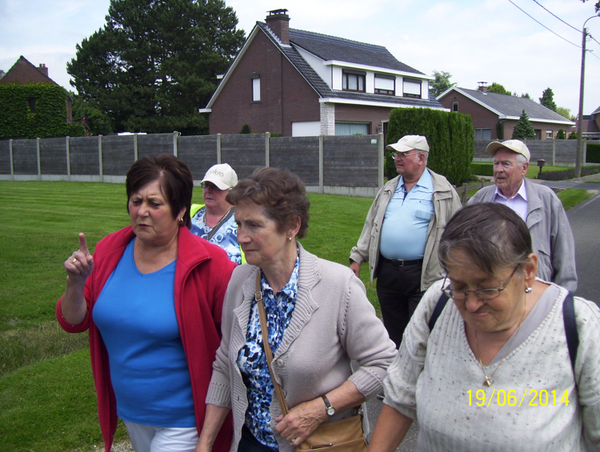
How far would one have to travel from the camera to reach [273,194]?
7.68 ft

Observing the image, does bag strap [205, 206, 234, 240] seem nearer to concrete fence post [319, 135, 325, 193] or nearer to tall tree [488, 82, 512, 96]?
concrete fence post [319, 135, 325, 193]

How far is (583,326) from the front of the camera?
166cm

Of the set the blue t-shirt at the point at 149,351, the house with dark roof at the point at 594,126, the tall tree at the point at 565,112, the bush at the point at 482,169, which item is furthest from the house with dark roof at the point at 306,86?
Answer: the tall tree at the point at 565,112

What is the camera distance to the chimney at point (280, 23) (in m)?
34.4

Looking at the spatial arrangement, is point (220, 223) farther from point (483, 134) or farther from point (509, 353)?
point (483, 134)

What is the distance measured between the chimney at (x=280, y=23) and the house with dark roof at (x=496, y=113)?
25921mm

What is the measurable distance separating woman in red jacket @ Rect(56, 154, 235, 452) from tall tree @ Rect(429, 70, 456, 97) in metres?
90.9

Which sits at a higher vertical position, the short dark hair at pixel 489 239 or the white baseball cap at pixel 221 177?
the white baseball cap at pixel 221 177

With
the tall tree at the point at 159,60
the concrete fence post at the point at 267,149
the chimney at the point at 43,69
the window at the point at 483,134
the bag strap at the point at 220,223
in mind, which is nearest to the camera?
the bag strap at the point at 220,223

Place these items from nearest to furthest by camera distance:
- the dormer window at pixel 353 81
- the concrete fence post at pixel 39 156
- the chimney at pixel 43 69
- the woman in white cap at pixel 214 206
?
1. the woman in white cap at pixel 214 206
2. the concrete fence post at pixel 39 156
3. the dormer window at pixel 353 81
4. the chimney at pixel 43 69

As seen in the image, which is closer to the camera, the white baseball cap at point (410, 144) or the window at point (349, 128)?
the white baseball cap at point (410, 144)

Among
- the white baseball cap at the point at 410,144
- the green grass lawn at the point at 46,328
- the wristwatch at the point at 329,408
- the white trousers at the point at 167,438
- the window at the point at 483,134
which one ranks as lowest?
the green grass lawn at the point at 46,328

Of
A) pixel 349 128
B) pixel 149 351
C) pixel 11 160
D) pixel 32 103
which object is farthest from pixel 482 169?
pixel 32 103

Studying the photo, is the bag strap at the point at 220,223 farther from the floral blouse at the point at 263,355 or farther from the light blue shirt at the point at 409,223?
the light blue shirt at the point at 409,223
